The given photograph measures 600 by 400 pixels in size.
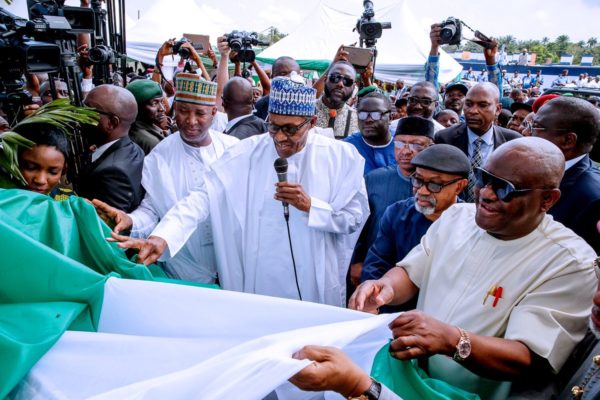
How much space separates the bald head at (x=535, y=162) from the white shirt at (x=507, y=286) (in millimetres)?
190

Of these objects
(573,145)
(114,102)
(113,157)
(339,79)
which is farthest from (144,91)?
(573,145)

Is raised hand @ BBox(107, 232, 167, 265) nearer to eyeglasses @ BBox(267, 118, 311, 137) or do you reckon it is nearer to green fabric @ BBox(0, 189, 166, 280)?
green fabric @ BBox(0, 189, 166, 280)

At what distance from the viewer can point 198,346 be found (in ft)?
5.77

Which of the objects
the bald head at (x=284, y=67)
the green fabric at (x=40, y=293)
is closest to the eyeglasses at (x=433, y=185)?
the green fabric at (x=40, y=293)

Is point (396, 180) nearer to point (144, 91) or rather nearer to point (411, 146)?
point (411, 146)

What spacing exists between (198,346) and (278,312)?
1.04ft

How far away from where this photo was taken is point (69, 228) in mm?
2104

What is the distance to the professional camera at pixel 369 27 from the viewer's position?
242 inches

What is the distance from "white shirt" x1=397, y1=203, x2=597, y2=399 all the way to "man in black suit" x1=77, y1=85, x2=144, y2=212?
188 centimetres

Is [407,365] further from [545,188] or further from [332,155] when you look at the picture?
[332,155]

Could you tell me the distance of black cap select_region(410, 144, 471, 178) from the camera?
2.56m

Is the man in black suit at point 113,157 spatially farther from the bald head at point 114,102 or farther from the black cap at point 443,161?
the black cap at point 443,161

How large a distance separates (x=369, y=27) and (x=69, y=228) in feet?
16.6

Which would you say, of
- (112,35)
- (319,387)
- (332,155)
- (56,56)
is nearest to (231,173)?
(332,155)
